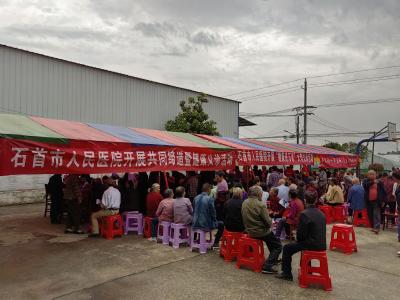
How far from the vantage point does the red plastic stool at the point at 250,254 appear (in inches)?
247

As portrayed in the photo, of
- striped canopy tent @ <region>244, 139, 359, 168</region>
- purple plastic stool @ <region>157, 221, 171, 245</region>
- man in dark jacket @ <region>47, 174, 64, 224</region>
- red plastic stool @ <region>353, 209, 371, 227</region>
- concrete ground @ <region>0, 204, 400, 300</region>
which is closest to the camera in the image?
concrete ground @ <region>0, 204, 400, 300</region>

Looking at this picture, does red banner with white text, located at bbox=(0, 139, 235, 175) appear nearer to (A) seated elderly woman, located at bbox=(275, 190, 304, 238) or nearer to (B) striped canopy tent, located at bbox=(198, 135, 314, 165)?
(B) striped canopy tent, located at bbox=(198, 135, 314, 165)

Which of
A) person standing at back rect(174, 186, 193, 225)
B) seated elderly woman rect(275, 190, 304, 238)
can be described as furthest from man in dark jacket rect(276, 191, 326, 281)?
person standing at back rect(174, 186, 193, 225)

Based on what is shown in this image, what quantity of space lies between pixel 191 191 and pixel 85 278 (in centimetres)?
526

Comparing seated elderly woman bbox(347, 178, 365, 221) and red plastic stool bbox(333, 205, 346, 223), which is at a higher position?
seated elderly woman bbox(347, 178, 365, 221)

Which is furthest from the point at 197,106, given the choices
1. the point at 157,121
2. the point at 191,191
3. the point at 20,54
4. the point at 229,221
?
the point at 229,221

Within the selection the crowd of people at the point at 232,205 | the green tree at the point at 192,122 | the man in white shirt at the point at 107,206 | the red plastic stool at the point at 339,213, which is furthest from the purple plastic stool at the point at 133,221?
the green tree at the point at 192,122

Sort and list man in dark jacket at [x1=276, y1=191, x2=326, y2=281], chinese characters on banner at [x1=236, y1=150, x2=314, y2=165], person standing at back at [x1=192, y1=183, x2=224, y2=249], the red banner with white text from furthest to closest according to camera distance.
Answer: chinese characters on banner at [x1=236, y1=150, x2=314, y2=165] < person standing at back at [x1=192, y1=183, x2=224, y2=249] < the red banner with white text < man in dark jacket at [x1=276, y1=191, x2=326, y2=281]

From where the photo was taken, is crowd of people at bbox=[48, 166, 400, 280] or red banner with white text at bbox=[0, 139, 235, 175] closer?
red banner with white text at bbox=[0, 139, 235, 175]

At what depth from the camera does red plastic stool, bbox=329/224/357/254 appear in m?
7.86

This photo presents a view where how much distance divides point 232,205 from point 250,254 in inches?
37.6

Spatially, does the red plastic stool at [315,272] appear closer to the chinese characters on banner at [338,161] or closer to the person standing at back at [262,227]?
the person standing at back at [262,227]

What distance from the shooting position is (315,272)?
5691mm

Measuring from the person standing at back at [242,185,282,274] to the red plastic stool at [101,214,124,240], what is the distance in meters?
3.74
